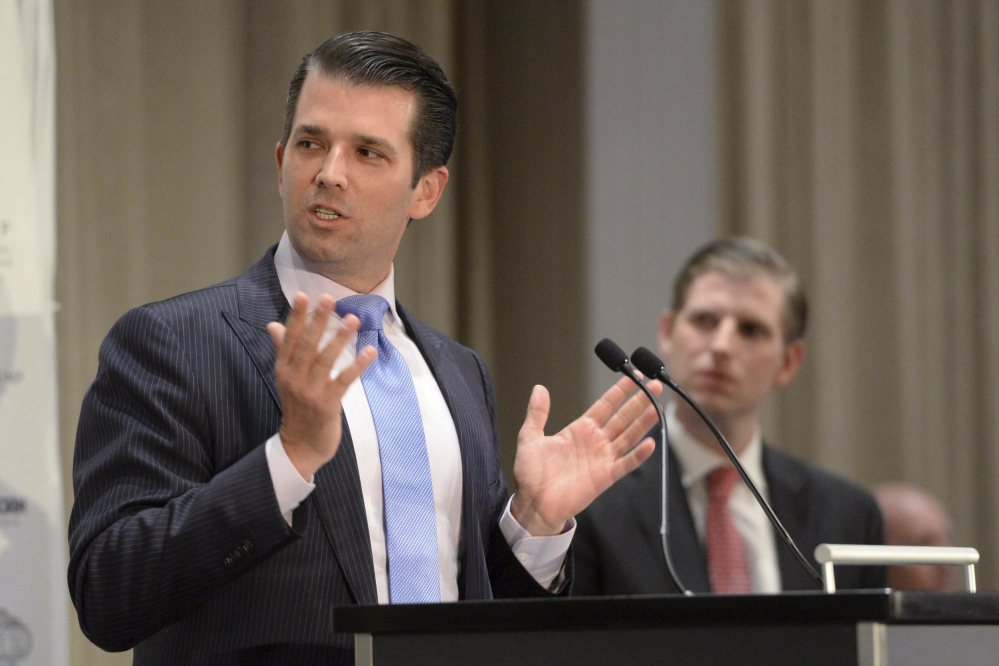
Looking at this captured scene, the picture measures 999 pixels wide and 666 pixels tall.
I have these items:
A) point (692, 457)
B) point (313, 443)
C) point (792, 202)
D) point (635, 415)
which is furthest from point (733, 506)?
point (313, 443)

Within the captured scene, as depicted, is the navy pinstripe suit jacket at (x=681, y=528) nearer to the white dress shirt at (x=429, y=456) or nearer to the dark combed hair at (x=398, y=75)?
the white dress shirt at (x=429, y=456)

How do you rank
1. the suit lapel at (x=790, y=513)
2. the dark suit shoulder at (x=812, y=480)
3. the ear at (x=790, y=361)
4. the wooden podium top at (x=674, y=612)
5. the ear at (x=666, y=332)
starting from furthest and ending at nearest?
1. the ear at (x=790, y=361)
2. the ear at (x=666, y=332)
3. the dark suit shoulder at (x=812, y=480)
4. the suit lapel at (x=790, y=513)
5. the wooden podium top at (x=674, y=612)

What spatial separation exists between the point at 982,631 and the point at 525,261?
382 cm

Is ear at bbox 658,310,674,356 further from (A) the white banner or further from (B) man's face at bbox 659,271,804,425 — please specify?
(A) the white banner

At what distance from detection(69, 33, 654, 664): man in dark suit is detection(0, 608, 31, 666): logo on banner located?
35.0 inches

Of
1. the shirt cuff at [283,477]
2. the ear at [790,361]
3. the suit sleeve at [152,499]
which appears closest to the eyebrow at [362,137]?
the suit sleeve at [152,499]

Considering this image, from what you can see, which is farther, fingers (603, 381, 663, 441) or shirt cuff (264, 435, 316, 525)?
fingers (603, 381, 663, 441)

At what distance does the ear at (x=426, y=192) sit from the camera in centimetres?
237

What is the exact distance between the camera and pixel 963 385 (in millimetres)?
5121

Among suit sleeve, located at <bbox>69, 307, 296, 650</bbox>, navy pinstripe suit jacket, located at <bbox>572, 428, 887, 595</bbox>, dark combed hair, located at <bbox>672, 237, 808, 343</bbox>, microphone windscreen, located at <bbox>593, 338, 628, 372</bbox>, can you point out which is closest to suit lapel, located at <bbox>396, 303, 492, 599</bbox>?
microphone windscreen, located at <bbox>593, 338, 628, 372</bbox>

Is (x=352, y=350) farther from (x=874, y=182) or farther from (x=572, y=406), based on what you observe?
(x=874, y=182)

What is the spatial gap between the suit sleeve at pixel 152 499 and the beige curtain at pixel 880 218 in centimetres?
346

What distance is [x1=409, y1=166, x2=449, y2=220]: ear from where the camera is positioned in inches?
93.3

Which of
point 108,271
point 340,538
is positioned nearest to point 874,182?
point 108,271
